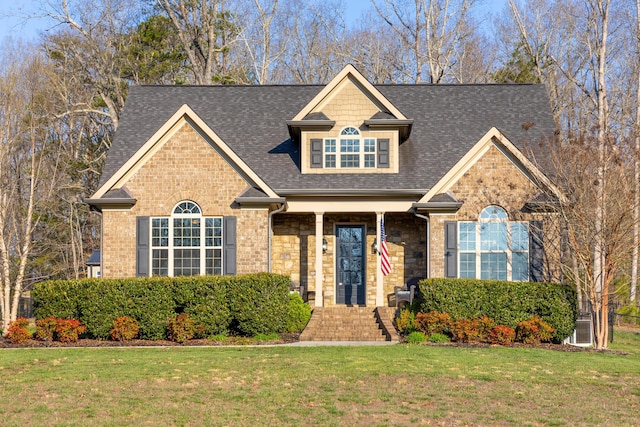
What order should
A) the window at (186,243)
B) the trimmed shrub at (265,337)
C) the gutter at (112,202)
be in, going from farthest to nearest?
1. the window at (186,243)
2. the gutter at (112,202)
3. the trimmed shrub at (265,337)

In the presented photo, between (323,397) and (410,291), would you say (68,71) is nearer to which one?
(410,291)

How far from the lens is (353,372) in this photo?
1549 centimetres

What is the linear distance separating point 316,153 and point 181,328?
7.69 meters

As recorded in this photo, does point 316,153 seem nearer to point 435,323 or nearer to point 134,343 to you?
point 435,323

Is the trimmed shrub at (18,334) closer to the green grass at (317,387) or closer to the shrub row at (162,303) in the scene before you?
the shrub row at (162,303)

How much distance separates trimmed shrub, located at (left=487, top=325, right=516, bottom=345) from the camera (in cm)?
2036

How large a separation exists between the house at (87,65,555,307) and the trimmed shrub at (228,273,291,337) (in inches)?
93.5

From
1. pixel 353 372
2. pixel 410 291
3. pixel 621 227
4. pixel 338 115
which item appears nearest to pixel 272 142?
pixel 338 115

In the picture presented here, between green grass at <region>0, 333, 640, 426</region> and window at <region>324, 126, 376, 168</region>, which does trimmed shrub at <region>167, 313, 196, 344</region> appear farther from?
window at <region>324, 126, 376, 168</region>

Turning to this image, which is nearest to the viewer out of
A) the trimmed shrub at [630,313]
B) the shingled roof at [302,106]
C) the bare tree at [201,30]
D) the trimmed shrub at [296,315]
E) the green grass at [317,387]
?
the green grass at [317,387]

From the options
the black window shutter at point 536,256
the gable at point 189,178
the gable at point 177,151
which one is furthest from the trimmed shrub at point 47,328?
the black window shutter at point 536,256

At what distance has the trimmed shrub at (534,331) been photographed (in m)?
20.7

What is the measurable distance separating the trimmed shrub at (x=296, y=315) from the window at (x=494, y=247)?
4482 mm

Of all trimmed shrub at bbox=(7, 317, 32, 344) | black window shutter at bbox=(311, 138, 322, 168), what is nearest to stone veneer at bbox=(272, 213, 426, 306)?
black window shutter at bbox=(311, 138, 322, 168)
